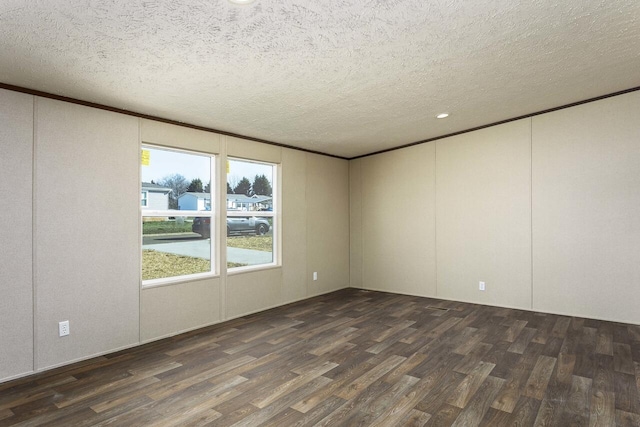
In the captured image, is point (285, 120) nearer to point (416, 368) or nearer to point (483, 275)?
point (416, 368)

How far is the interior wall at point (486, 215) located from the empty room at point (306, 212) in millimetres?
30

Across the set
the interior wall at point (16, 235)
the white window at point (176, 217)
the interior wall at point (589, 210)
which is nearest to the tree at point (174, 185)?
the white window at point (176, 217)

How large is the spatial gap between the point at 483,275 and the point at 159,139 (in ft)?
15.1

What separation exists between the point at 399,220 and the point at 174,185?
359cm

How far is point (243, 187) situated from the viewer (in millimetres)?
4805

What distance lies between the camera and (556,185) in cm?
449

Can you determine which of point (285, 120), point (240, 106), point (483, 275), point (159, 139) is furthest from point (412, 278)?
point (159, 139)

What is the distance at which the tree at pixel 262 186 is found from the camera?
196 inches

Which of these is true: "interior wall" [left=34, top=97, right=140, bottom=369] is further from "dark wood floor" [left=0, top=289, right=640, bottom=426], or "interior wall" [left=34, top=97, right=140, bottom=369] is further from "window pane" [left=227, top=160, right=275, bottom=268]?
"window pane" [left=227, top=160, right=275, bottom=268]

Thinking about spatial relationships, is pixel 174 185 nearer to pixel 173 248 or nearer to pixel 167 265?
pixel 173 248

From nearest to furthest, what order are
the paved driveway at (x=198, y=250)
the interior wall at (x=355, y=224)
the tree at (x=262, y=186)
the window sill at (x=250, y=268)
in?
1. the paved driveway at (x=198, y=250)
2. the window sill at (x=250, y=268)
3. the tree at (x=262, y=186)
4. the interior wall at (x=355, y=224)

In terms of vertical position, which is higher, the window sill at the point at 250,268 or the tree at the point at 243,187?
the tree at the point at 243,187

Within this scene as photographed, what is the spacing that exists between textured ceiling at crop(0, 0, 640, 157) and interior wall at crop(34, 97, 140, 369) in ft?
1.05

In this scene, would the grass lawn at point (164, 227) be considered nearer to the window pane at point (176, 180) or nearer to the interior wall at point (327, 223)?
the window pane at point (176, 180)
